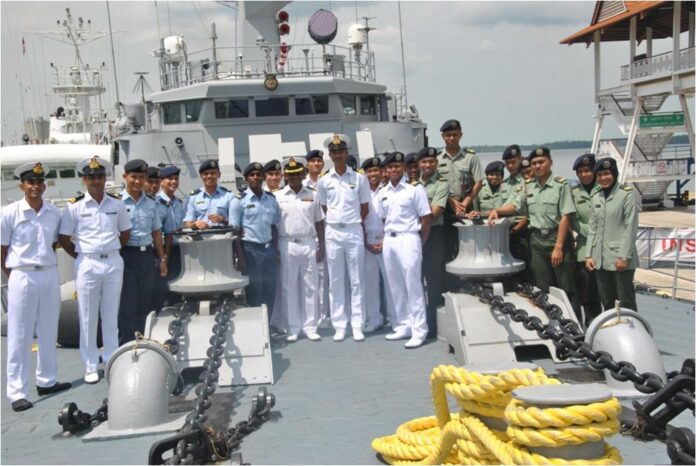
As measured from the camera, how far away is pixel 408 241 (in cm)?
536

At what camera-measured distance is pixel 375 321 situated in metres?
5.94

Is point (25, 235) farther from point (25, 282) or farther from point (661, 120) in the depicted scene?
point (661, 120)

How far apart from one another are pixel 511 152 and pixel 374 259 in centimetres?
138

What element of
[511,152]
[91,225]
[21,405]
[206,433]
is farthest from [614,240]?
[21,405]

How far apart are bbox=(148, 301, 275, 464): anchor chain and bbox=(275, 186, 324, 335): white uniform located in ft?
4.66

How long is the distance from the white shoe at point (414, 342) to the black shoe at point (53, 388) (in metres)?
2.31

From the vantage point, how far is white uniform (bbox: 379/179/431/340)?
531 centimetres

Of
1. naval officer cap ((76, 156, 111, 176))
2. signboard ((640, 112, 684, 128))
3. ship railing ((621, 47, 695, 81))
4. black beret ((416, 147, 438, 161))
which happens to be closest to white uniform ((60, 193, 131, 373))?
naval officer cap ((76, 156, 111, 176))

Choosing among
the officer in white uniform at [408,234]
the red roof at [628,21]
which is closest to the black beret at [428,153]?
the officer in white uniform at [408,234]

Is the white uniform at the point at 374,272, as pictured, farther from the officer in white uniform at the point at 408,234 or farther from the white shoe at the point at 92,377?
the white shoe at the point at 92,377

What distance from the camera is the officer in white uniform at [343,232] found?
5555 mm

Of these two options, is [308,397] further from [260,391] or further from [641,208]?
[641,208]

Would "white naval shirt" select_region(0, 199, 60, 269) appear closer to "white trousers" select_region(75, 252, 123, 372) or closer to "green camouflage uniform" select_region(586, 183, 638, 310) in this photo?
"white trousers" select_region(75, 252, 123, 372)

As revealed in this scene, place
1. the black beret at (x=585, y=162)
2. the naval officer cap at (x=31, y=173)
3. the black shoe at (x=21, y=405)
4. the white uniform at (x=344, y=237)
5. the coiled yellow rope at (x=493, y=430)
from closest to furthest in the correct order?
the coiled yellow rope at (x=493, y=430) → the black shoe at (x=21, y=405) → the naval officer cap at (x=31, y=173) → the black beret at (x=585, y=162) → the white uniform at (x=344, y=237)
